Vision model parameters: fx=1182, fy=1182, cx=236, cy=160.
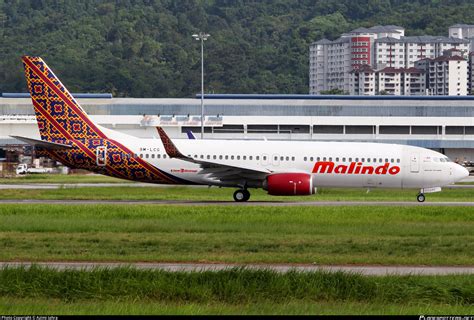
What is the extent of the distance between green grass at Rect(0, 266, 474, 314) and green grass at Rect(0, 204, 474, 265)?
4.72 m

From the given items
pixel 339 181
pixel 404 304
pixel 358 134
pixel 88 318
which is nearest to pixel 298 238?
pixel 404 304

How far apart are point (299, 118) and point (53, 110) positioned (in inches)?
2620

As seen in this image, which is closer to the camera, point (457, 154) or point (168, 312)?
point (168, 312)

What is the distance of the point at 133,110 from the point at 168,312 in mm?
98144

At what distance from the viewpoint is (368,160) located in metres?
54.5

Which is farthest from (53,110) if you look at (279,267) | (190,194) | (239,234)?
(279,267)

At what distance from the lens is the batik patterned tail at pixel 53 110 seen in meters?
54.1

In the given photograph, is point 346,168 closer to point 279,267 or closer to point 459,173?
point 459,173

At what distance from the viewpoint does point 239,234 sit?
1427 inches

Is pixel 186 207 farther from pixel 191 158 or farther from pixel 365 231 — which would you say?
pixel 365 231

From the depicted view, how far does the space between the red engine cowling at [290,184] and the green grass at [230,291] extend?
2679 centimetres

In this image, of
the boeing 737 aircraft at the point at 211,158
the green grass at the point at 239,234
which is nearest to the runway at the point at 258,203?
the boeing 737 aircraft at the point at 211,158

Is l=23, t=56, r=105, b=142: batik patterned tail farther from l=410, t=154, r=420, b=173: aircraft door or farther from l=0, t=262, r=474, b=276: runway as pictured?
l=0, t=262, r=474, b=276: runway

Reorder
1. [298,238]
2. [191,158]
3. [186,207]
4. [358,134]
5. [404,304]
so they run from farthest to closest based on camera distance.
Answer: [358,134]
[191,158]
[186,207]
[298,238]
[404,304]
